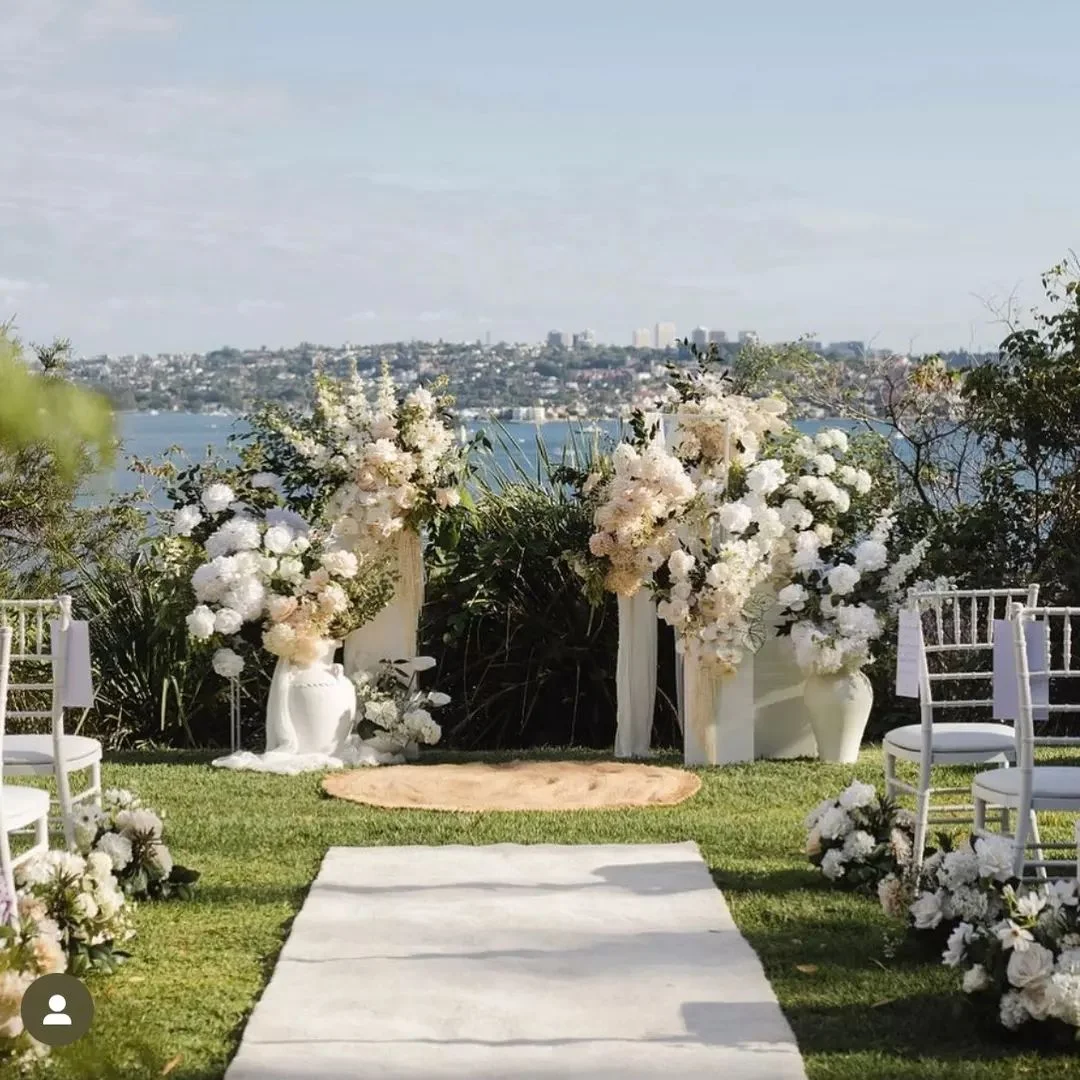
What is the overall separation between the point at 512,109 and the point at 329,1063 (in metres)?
8.64

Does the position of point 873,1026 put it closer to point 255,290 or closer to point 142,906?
point 142,906

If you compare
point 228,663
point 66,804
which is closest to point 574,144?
point 228,663

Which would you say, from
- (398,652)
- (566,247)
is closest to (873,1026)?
(398,652)

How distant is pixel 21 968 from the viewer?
307cm

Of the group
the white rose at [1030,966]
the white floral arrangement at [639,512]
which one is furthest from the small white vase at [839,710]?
the white rose at [1030,966]

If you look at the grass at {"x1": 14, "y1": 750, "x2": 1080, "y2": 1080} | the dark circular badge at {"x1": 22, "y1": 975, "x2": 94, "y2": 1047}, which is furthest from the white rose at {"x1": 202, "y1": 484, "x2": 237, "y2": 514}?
the dark circular badge at {"x1": 22, "y1": 975, "x2": 94, "y2": 1047}

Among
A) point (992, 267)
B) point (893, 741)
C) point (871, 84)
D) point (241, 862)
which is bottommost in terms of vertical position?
point (241, 862)

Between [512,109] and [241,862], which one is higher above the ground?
[512,109]

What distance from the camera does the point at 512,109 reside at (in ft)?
36.5

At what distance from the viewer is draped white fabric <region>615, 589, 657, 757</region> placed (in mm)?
7770

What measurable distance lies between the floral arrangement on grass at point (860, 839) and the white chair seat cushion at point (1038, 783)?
1.80ft

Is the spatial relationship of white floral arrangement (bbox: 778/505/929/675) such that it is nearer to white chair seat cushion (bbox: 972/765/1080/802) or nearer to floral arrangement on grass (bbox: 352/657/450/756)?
Answer: floral arrangement on grass (bbox: 352/657/450/756)

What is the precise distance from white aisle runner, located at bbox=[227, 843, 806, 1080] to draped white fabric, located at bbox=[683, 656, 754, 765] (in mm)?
1925

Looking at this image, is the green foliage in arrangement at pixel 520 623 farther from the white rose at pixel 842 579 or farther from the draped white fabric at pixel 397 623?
the white rose at pixel 842 579
